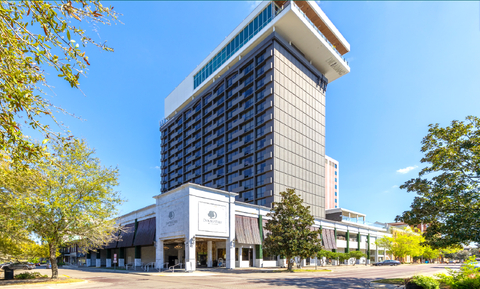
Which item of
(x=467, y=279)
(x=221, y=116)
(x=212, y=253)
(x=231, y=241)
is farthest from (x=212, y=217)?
(x=221, y=116)

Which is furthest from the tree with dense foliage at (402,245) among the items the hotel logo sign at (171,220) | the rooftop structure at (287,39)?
the hotel logo sign at (171,220)

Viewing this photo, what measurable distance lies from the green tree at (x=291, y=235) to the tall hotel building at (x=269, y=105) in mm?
23786

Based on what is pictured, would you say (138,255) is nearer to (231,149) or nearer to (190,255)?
(190,255)

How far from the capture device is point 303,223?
130 feet

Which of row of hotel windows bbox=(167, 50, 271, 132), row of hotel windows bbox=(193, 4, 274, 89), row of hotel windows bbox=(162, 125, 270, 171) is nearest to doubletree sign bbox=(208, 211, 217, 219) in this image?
row of hotel windows bbox=(162, 125, 270, 171)

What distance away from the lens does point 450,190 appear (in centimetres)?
2062

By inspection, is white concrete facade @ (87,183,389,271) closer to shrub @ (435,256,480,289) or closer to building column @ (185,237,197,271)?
building column @ (185,237,197,271)

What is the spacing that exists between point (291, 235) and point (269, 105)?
35.1 metres

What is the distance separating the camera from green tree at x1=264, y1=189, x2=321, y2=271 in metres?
37.9

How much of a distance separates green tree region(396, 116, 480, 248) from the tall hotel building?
42458 mm

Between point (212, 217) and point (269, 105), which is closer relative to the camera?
point (212, 217)

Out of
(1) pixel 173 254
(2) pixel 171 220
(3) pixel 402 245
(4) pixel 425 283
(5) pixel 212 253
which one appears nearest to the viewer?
(4) pixel 425 283

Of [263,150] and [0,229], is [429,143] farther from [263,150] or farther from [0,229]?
[263,150]

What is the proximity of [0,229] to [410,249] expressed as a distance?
85.0 m
